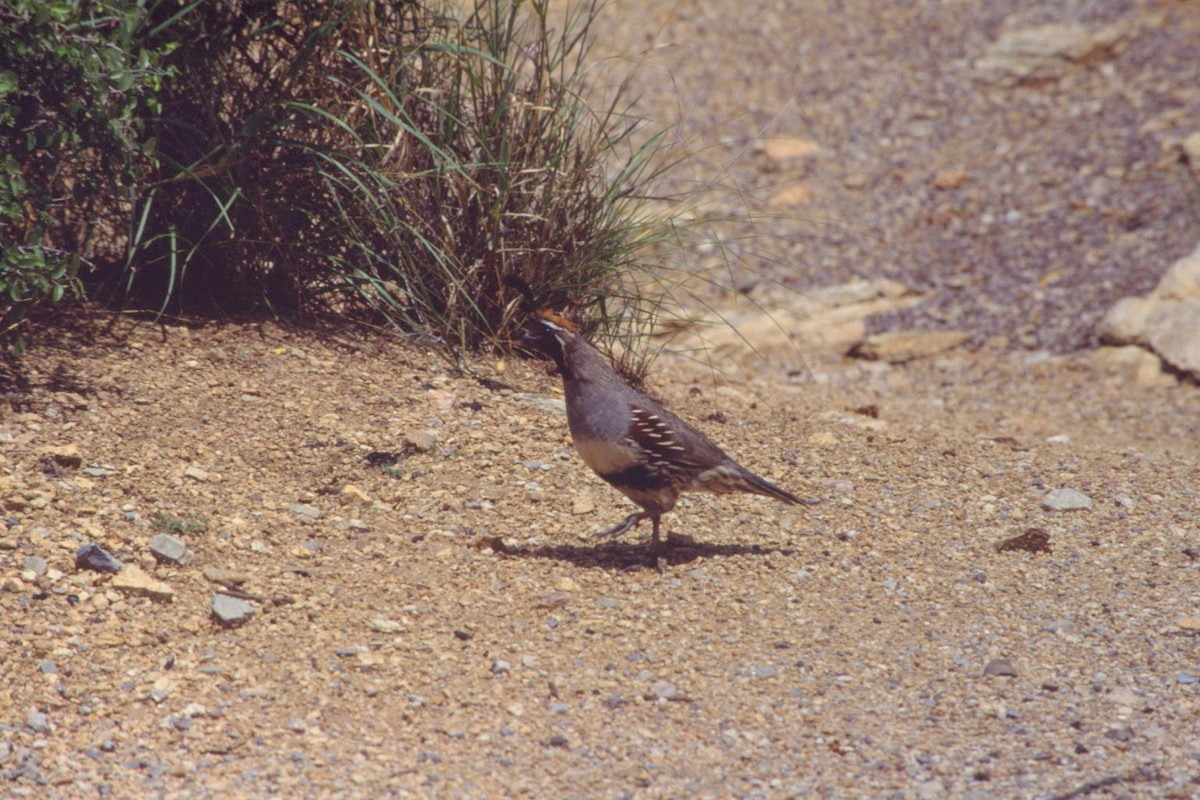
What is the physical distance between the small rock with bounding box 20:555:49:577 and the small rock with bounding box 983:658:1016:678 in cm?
322

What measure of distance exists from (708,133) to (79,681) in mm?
8851

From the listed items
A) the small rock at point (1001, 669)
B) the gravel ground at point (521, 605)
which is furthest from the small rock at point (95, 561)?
the small rock at point (1001, 669)

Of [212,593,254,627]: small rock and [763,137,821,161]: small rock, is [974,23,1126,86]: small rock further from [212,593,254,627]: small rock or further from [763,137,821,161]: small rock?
[212,593,254,627]: small rock

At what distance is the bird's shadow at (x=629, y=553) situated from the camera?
4.96m

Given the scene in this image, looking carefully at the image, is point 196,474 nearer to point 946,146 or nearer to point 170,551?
point 170,551

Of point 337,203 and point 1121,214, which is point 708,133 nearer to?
point 1121,214

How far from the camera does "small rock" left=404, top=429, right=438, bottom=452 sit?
5.50 meters

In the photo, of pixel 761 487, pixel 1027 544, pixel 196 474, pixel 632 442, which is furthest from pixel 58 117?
pixel 1027 544

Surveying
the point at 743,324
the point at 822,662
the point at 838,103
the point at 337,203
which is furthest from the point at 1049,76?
the point at 822,662

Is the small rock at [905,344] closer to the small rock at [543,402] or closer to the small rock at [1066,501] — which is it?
the small rock at [1066,501]

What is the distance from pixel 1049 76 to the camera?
1216 cm

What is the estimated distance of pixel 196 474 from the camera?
16.6 ft

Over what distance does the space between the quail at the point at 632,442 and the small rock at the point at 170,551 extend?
1.47 meters

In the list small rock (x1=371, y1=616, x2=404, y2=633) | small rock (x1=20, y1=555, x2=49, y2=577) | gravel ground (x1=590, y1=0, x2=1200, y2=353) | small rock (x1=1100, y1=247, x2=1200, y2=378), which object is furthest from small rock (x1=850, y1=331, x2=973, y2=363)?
small rock (x1=20, y1=555, x2=49, y2=577)
